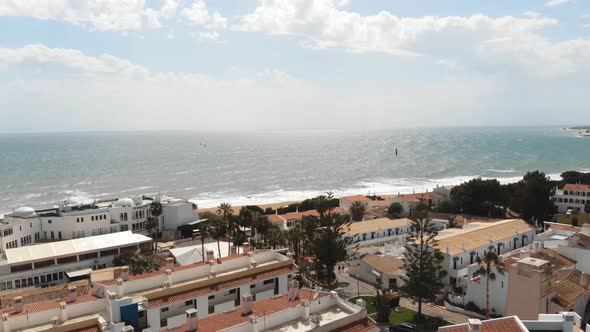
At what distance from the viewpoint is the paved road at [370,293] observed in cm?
3362

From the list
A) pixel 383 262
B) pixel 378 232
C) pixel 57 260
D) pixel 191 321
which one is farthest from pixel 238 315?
pixel 378 232

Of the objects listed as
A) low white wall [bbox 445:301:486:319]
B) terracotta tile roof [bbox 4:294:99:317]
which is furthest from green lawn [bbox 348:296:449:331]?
terracotta tile roof [bbox 4:294:99:317]

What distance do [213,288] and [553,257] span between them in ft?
96.0

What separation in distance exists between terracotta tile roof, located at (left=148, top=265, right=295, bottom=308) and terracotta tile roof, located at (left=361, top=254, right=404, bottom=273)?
641 inches

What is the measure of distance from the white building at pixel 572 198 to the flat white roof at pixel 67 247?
66.0 metres

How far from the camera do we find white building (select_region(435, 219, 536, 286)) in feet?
134

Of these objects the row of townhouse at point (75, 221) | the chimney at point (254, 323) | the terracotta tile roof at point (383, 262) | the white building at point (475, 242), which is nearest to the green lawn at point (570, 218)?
the white building at point (475, 242)

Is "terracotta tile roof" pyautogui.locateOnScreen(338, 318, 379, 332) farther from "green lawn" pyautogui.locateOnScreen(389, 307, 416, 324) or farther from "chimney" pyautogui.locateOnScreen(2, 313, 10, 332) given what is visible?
"green lawn" pyautogui.locateOnScreen(389, 307, 416, 324)

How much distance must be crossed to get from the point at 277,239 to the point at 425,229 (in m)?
14.9

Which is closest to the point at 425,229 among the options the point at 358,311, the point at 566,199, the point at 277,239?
the point at 277,239

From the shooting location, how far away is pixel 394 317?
3312 cm

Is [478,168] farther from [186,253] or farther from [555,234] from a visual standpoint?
[186,253]

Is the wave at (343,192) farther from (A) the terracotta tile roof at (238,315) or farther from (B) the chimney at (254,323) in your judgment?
(B) the chimney at (254,323)

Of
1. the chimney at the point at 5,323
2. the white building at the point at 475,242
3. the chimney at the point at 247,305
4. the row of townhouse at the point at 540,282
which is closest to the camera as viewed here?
the chimney at the point at 5,323
